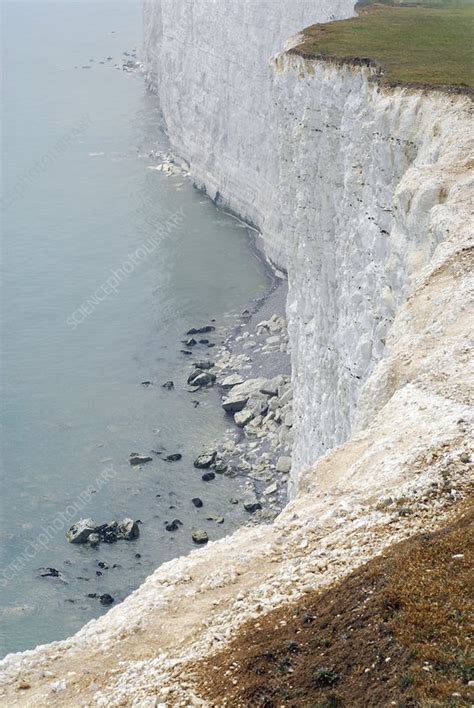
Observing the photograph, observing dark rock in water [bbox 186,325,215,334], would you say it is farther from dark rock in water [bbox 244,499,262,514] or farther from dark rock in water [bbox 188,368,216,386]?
dark rock in water [bbox 244,499,262,514]

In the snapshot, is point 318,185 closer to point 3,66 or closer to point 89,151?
point 89,151

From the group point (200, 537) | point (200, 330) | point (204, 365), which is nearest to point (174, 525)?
point (200, 537)

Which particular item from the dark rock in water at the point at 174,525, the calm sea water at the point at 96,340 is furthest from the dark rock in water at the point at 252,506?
the dark rock in water at the point at 174,525

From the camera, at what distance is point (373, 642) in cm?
1049

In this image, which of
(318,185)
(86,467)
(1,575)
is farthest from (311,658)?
(86,467)

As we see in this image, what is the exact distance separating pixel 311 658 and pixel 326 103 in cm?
2676

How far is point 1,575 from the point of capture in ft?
128

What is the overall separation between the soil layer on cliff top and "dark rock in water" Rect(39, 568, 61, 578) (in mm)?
28183

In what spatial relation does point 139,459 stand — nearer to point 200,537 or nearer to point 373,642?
point 200,537

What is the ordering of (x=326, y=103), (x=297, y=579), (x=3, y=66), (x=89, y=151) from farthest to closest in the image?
(x=3, y=66) < (x=89, y=151) < (x=326, y=103) < (x=297, y=579)

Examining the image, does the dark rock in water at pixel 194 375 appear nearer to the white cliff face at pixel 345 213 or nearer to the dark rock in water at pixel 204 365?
the dark rock in water at pixel 204 365

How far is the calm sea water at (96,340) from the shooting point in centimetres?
3978

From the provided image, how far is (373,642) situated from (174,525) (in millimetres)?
31021

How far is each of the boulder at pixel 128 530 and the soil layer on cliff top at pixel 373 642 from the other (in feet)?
95.4
